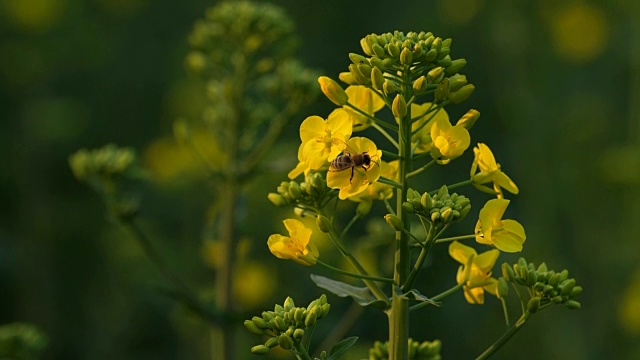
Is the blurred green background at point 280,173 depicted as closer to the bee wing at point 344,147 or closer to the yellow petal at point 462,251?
the yellow petal at point 462,251

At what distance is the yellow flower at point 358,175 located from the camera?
230 centimetres

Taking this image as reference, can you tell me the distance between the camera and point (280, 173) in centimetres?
545

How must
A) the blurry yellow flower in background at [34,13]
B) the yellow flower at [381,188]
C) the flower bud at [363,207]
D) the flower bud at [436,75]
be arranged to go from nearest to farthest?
1. the flower bud at [436,75]
2. the yellow flower at [381,188]
3. the flower bud at [363,207]
4. the blurry yellow flower in background at [34,13]

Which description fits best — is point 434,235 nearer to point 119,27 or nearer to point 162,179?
point 162,179

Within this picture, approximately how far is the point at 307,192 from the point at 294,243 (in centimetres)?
19

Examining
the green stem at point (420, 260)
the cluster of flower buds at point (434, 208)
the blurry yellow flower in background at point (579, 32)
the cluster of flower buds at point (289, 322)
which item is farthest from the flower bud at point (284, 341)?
the blurry yellow flower in background at point (579, 32)

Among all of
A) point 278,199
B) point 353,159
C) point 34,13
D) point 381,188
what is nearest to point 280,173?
point 278,199

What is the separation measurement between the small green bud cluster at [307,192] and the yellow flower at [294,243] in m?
0.17

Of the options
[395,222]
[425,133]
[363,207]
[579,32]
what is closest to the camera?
[395,222]

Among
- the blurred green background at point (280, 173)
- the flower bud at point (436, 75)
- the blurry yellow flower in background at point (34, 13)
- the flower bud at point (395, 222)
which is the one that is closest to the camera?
the flower bud at point (395, 222)

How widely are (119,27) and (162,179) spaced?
2270 mm

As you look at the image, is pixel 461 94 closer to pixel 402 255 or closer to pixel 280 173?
pixel 402 255

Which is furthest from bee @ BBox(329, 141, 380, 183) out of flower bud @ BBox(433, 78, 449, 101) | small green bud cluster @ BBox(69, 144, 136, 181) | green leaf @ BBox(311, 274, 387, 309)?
small green bud cluster @ BBox(69, 144, 136, 181)

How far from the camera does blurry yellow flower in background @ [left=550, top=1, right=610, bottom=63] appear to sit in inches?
341
